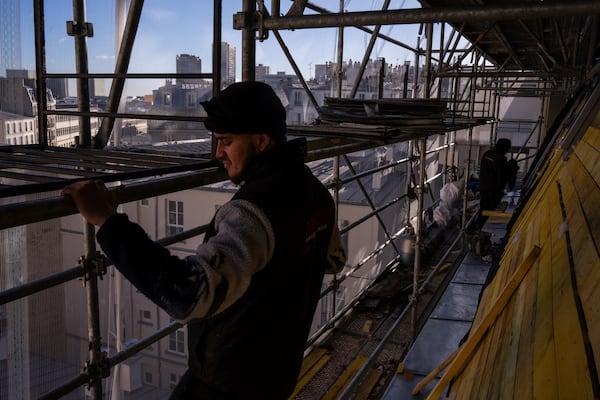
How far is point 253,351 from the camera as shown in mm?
1402

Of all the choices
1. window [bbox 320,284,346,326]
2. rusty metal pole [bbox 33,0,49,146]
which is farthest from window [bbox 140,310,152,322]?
rusty metal pole [bbox 33,0,49,146]

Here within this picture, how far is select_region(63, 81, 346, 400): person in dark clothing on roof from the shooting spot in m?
1.16

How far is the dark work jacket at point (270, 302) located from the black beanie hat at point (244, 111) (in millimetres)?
80

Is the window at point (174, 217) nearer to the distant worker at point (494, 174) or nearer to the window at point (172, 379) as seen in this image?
the window at point (172, 379)

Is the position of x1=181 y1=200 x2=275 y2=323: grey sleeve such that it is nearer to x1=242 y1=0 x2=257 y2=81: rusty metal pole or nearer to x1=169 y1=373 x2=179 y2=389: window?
x1=242 y1=0 x2=257 y2=81: rusty metal pole

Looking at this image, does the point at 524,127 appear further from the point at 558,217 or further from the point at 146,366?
the point at 558,217

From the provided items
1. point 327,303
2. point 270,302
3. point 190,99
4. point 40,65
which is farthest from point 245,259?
point 327,303

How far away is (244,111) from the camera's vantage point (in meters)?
1.35

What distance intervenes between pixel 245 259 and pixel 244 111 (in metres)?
0.39

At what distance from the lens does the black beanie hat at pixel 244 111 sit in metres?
1.36

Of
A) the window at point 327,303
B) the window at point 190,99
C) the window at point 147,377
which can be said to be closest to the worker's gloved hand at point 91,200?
the window at point 190,99

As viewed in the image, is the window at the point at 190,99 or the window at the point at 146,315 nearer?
the window at the point at 190,99

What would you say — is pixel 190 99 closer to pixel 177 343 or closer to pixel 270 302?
pixel 270 302

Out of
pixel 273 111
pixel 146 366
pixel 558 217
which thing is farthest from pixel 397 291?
pixel 146 366
